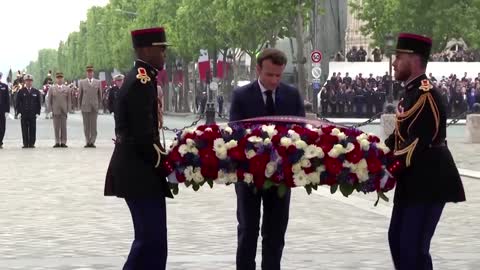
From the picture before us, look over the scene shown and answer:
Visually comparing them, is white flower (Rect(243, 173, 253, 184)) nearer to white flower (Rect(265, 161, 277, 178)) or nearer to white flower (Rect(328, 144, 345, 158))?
white flower (Rect(265, 161, 277, 178))

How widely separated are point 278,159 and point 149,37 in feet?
3.54

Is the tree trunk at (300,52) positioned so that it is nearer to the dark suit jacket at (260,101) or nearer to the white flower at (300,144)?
the dark suit jacket at (260,101)

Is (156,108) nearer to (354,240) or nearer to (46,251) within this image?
(46,251)

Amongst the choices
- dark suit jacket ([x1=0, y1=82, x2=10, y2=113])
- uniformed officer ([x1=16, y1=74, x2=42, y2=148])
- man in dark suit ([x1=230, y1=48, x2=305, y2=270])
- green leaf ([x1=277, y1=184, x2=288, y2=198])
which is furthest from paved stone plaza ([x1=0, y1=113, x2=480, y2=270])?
dark suit jacket ([x1=0, y1=82, x2=10, y2=113])

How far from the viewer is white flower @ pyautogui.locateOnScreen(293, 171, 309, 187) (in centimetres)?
869

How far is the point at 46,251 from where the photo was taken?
12.6 metres

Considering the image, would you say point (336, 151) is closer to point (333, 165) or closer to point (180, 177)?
point (333, 165)

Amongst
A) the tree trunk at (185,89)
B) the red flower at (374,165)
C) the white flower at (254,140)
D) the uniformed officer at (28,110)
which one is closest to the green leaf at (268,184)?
the white flower at (254,140)

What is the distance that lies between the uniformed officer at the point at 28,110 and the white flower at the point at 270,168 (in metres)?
27.7

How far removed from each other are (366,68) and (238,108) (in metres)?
52.3

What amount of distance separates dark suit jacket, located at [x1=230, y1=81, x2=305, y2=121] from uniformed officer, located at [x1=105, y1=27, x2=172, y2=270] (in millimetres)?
764

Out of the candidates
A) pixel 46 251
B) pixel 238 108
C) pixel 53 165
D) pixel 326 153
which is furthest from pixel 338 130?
pixel 53 165

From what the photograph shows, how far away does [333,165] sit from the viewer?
343 inches

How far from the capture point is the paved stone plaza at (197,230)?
11883 mm
